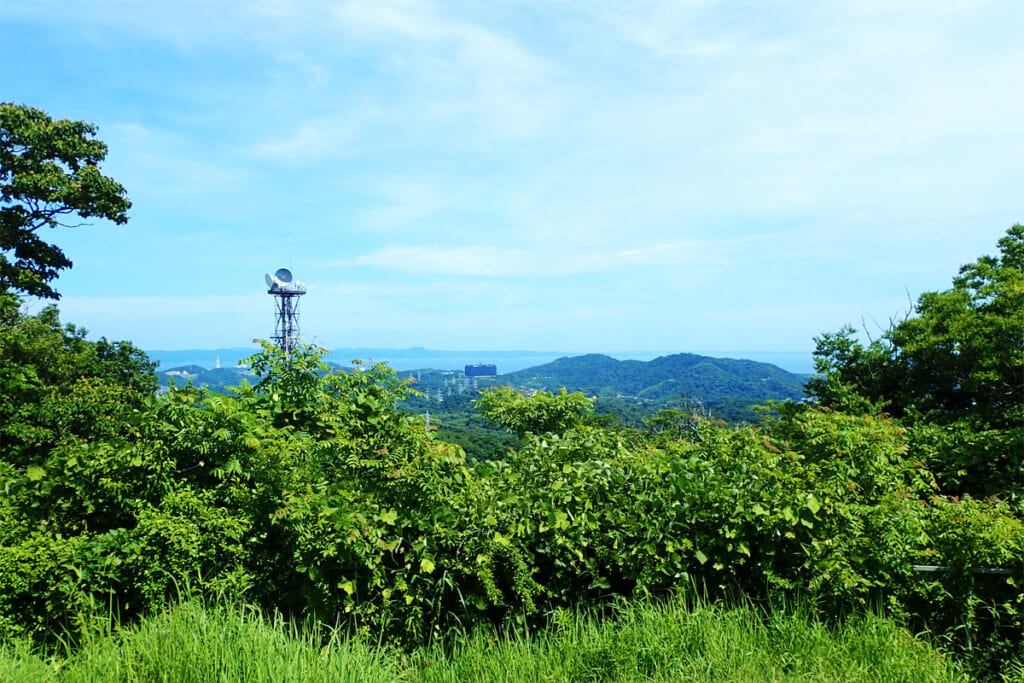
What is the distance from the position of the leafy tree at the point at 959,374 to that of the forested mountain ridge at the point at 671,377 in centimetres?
8183

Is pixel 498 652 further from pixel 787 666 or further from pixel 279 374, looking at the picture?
pixel 279 374

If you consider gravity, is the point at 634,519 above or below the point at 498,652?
above

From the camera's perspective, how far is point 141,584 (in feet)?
10.1

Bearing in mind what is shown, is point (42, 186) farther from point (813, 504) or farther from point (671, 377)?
point (671, 377)

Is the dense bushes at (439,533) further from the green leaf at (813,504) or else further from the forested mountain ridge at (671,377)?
the forested mountain ridge at (671,377)

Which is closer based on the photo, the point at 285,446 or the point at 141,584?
the point at 141,584

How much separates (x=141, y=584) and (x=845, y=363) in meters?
13.3

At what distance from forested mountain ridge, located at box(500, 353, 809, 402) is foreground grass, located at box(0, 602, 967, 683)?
90.6 m

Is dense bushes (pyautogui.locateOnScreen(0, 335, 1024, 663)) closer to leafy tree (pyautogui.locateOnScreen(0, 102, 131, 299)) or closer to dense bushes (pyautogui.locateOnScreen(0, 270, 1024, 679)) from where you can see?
dense bushes (pyautogui.locateOnScreen(0, 270, 1024, 679))

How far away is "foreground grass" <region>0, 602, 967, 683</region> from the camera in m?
2.57

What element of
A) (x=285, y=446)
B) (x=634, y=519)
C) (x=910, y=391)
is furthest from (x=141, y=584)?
(x=910, y=391)

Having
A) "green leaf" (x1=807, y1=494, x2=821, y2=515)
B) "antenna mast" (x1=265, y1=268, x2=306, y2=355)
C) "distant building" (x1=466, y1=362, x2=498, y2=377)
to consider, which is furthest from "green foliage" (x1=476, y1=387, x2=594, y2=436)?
"distant building" (x1=466, y1=362, x2=498, y2=377)

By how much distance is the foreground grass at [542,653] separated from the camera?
257cm

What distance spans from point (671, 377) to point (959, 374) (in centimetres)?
11977
